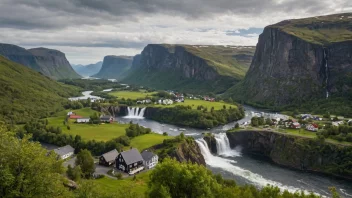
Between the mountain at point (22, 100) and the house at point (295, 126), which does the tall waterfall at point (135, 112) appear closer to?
the mountain at point (22, 100)

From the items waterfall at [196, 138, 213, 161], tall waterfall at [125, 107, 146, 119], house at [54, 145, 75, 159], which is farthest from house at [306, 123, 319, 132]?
tall waterfall at [125, 107, 146, 119]

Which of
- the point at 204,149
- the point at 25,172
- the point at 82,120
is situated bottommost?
the point at 204,149

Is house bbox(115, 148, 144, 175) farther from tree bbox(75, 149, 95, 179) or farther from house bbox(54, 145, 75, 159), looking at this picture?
house bbox(54, 145, 75, 159)

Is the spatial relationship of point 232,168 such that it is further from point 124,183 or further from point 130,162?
point 124,183

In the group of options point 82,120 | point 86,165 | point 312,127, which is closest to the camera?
point 86,165

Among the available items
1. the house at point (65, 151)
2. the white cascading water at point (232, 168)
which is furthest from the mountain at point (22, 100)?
the white cascading water at point (232, 168)

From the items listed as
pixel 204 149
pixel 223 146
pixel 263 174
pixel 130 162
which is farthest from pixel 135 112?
pixel 263 174

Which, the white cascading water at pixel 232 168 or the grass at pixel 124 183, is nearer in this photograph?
the grass at pixel 124 183
